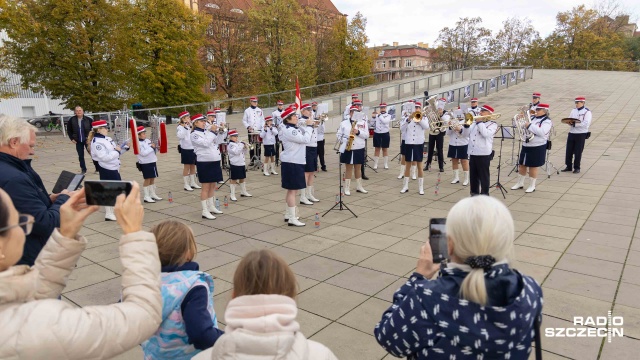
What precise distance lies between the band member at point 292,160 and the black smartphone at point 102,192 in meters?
5.71

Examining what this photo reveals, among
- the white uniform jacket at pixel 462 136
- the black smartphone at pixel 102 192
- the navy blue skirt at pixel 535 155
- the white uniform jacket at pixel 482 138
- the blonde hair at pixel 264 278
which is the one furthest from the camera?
the white uniform jacket at pixel 462 136

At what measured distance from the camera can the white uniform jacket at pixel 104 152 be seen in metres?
8.04

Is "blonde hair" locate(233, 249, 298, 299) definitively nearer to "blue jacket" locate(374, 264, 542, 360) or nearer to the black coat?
"blue jacket" locate(374, 264, 542, 360)

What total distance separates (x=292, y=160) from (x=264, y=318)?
613 cm

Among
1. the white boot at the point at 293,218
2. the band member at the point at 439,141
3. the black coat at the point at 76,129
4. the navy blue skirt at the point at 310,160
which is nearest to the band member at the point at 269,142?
the navy blue skirt at the point at 310,160

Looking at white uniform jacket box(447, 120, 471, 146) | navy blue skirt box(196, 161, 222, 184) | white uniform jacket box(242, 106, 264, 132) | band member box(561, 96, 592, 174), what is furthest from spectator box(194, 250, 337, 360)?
band member box(561, 96, 592, 174)

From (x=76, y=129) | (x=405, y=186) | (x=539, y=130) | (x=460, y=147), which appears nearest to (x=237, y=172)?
(x=405, y=186)

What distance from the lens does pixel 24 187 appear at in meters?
3.02

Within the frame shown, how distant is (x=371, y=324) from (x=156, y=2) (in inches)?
1158

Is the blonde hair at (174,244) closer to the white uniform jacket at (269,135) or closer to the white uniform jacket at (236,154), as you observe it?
the white uniform jacket at (236,154)

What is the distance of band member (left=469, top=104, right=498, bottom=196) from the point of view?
8.97 metres

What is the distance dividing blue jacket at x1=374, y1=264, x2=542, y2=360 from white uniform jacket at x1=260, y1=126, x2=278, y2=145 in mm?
10939

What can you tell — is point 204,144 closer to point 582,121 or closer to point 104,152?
point 104,152

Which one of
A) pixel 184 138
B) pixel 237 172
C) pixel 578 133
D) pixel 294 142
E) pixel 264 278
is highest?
pixel 264 278
